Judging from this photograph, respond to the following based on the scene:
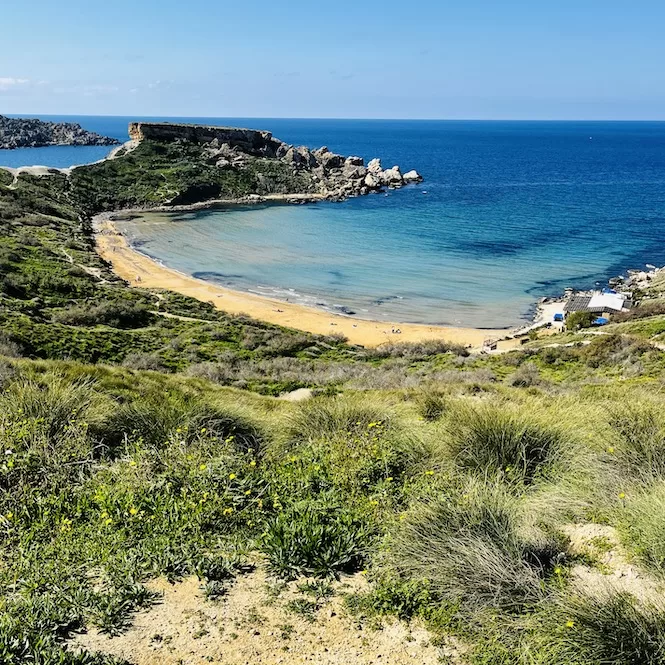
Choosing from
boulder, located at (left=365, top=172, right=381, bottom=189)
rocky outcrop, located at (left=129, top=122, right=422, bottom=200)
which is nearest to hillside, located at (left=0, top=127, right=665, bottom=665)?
rocky outcrop, located at (left=129, top=122, right=422, bottom=200)

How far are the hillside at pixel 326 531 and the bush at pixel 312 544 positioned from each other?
2 centimetres

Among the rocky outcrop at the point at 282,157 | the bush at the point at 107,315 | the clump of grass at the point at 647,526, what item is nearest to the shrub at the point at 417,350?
the bush at the point at 107,315

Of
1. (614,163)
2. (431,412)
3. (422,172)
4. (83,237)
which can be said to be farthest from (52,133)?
(431,412)

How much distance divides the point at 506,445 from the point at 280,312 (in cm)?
3268

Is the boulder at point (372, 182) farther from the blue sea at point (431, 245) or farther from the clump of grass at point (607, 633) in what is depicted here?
the clump of grass at point (607, 633)

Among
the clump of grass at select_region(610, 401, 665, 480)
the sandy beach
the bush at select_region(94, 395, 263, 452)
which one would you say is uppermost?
the clump of grass at select_region(610, 401, 665, 480)

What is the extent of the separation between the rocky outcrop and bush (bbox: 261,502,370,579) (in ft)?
315

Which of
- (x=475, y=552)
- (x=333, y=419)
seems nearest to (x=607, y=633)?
(x=475, y=552)

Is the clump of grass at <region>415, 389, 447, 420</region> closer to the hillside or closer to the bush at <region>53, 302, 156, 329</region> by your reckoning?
the hillside

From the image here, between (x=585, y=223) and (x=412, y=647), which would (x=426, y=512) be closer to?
(x=412, y=647)

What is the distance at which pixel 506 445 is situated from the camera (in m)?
6.65

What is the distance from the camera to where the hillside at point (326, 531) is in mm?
3846

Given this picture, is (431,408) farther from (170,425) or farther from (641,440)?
(170,425)

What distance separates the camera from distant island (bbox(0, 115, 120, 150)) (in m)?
177
